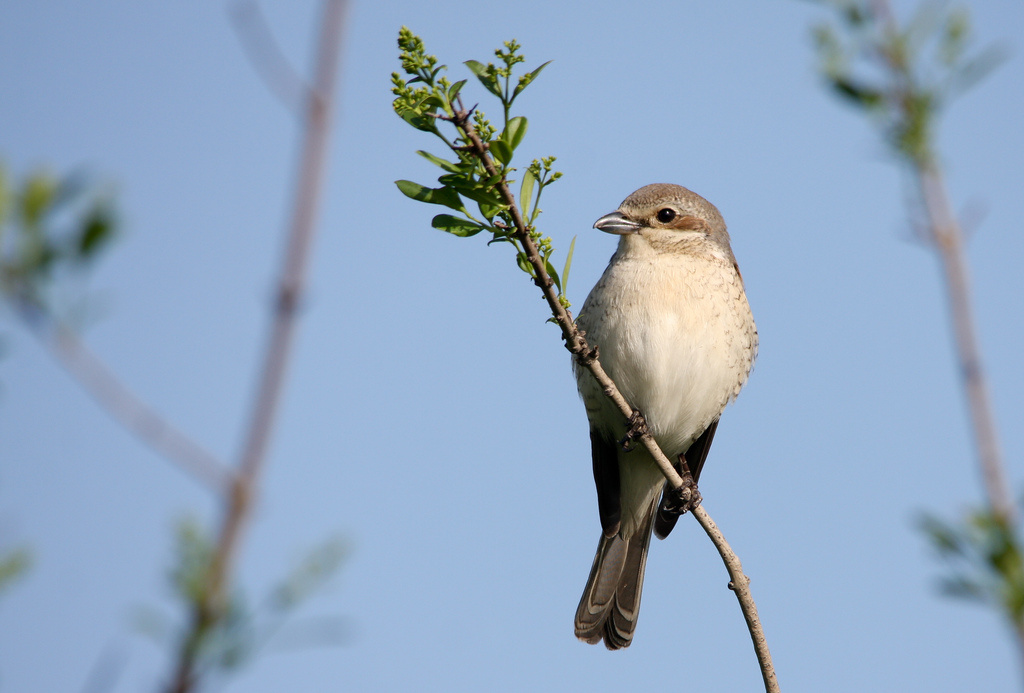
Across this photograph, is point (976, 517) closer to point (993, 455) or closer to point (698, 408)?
point (993, 455)

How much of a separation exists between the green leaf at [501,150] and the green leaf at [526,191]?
22cm

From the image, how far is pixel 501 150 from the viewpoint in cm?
355

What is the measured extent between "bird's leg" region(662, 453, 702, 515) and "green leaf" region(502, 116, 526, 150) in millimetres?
2861

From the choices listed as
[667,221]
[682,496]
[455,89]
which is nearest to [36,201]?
[455,89]

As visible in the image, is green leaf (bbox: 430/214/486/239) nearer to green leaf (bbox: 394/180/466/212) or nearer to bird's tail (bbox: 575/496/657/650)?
green leaf (bbox: 394/180/466/212)

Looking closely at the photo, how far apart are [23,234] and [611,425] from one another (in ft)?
19.2

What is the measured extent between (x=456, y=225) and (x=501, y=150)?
437 millimetres

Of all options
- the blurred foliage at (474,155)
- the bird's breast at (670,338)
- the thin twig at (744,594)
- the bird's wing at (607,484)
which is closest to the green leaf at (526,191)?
the blurred foliage at (474,155)

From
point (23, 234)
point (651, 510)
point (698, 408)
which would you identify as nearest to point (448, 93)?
point (23, 234)

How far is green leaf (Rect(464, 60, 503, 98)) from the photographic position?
337 cm

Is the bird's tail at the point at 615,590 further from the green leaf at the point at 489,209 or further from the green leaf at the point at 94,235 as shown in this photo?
the green leaf at the point at 94,235

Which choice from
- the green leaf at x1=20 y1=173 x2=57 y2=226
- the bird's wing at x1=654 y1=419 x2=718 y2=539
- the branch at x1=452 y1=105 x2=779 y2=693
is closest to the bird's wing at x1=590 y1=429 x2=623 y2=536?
the bird's wing at x1=654 y1=419 x2=718 y2=539

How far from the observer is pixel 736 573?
4.71m

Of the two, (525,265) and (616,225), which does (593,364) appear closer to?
(525,265)
